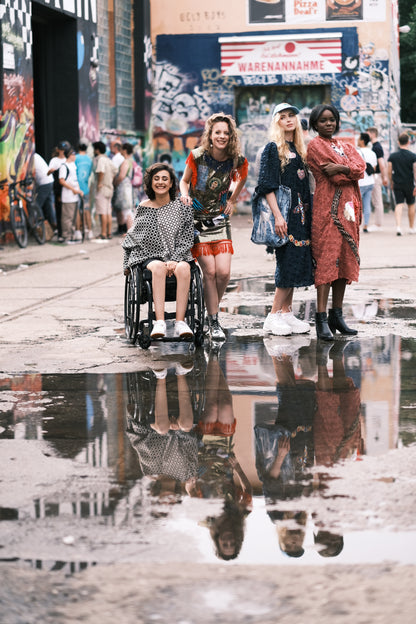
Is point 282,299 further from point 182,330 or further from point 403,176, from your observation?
point 403,176

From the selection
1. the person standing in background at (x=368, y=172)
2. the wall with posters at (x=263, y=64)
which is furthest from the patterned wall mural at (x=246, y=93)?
the person standing in background at (x=368, y=172)

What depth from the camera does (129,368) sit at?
7242 mm

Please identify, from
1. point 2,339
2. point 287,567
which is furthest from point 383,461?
point 2,339

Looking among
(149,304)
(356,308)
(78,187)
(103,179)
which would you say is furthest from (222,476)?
(103,179)

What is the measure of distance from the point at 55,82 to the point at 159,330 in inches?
554

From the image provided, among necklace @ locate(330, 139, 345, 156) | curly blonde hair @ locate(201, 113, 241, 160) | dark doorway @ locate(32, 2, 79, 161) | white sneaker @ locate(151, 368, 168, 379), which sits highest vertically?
dark doorway @ locate(32, 2, 79, 161)

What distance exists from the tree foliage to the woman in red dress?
1414 inches

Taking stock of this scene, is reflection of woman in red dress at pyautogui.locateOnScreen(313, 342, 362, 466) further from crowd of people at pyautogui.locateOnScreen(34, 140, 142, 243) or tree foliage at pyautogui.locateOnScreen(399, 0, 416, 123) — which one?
tree foliage at pyautogui.locateOnScreen(399, 0, 416, 123)

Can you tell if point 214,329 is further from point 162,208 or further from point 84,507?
point 84,507

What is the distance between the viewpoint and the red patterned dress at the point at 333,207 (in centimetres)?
818

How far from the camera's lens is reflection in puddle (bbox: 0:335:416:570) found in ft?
12.8

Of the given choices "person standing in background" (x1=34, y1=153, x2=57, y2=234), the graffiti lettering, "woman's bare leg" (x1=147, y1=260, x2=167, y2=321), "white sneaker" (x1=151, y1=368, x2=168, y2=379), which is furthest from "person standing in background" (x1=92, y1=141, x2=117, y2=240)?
"white sneaker" (x1=151, y1=368, x2=168, y2=379)

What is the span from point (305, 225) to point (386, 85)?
Answer: 1923cm

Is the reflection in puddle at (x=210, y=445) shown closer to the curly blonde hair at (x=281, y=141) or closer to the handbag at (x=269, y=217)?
the handbag at (x=269, y=217)
